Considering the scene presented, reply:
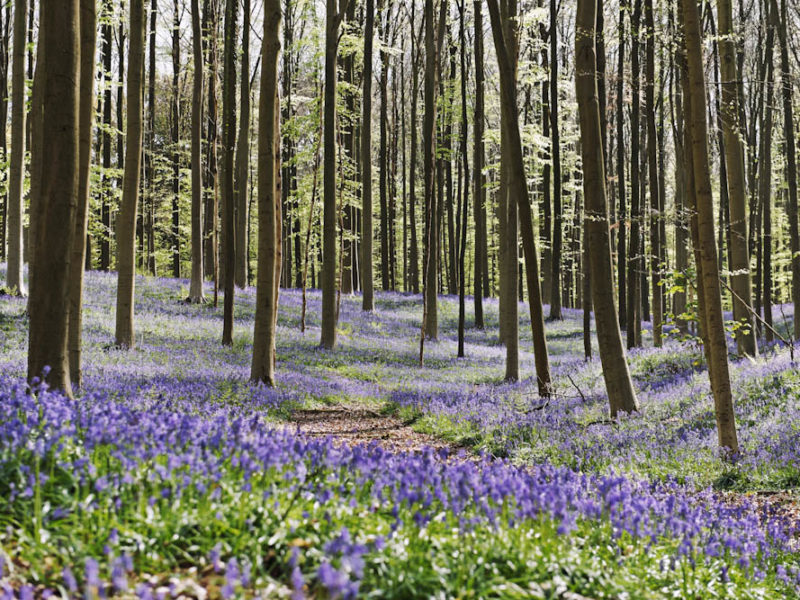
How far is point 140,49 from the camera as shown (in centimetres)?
1330

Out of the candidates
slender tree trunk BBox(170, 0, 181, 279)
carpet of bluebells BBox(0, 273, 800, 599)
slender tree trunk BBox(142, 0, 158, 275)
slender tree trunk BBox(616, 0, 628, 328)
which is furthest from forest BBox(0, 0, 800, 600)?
slender tree trunk BBox(170, 0, 181, 279)

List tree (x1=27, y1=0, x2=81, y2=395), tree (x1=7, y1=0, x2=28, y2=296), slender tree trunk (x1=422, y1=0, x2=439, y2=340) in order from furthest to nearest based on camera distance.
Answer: slender tree trunk (x1=422, y1=0, x2=439, y2=340)
tree (x1=7, y1=0, x2=28, y2=296)
tree (x1=27, y1=0, x2=81, y2=395)

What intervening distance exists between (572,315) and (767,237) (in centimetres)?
1507

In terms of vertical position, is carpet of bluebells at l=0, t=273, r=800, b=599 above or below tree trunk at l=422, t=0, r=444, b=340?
below

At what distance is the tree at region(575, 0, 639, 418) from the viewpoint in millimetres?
10000

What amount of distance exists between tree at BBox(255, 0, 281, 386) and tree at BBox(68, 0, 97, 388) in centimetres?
381

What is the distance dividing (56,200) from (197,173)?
16.3m

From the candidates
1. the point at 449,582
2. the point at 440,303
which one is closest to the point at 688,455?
the point at 449,582

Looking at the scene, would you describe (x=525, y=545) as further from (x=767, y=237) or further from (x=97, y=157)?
(x=97, y=157)

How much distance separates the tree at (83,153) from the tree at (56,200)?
3.28ft

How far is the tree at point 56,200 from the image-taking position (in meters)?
5.44

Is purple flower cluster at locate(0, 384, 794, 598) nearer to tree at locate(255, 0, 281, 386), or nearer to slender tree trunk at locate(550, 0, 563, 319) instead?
tree at locate(255, 0, 281, 386)

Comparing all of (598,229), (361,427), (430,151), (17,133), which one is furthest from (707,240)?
(17,133)

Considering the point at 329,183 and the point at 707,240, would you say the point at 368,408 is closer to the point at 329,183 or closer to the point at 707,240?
the point at 707,240
